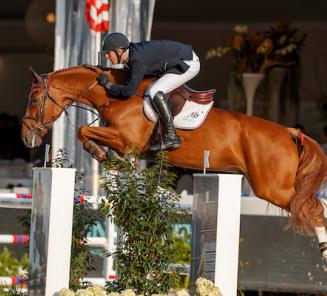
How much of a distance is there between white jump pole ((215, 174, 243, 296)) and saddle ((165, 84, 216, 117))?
1.76 metres

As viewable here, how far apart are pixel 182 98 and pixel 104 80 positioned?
570 millimetres

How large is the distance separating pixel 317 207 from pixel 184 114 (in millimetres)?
1166

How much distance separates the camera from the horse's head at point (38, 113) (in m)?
7.23

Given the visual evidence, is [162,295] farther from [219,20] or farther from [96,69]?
[219,20]

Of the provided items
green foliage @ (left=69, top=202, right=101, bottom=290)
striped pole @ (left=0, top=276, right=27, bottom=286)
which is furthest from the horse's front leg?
striped pole @ (left=0, top=276, right=27, bottom=286)

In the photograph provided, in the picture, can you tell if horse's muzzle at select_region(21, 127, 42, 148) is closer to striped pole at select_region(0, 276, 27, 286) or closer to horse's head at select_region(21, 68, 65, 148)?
horse's head at select_region(21, 68, 65, 148)

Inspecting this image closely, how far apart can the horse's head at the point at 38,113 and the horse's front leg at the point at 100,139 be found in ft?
0.99

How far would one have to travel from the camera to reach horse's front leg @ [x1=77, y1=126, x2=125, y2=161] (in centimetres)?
703

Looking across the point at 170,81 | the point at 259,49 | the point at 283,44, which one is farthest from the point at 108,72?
the point at 283,44

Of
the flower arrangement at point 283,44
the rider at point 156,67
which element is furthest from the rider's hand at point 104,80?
the flower arrangement at point 283,44

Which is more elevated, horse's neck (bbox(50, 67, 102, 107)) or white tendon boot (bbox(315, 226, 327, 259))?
A: horse's neck (bbox(50, 67, 102, 107))

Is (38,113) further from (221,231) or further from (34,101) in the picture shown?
(221,231)

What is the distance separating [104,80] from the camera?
23.6 ft

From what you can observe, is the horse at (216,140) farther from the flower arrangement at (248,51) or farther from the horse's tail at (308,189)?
the flower arrangement at (248,51)
